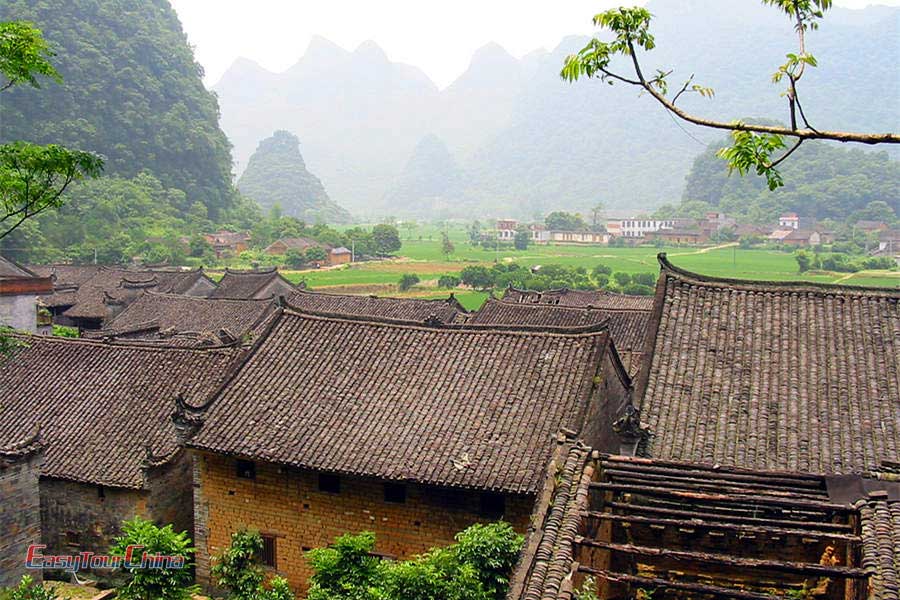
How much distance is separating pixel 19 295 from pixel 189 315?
7.71m

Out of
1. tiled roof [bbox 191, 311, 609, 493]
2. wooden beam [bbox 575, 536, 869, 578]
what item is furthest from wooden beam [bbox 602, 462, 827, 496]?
tiled roof [bbox 191, 311, 609, 493]

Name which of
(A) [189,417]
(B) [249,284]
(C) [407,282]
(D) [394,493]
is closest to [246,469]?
(A) [189,417]

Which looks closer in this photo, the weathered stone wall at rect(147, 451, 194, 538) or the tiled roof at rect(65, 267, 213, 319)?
the weathered stone wall at rect(147, 451, 194, 538)

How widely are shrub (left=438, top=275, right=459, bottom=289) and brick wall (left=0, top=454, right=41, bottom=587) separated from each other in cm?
5284

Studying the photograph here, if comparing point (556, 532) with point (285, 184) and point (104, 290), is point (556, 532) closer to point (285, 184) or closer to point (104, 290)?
point (104, 290)

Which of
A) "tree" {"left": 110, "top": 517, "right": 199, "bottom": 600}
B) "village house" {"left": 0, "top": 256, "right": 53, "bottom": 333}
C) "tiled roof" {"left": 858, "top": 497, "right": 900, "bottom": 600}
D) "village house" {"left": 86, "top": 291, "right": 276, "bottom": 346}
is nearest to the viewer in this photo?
"tiled roof" {"left": 858, "top": 497, "right": 900, "bottom": 600}

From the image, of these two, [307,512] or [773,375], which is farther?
[307,512]

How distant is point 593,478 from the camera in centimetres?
793

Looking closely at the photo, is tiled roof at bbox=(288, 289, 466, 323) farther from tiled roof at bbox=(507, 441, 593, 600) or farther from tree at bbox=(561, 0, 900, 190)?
tree at bbox=(561, 0, 900, 190)

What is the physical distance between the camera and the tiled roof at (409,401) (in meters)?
13.3

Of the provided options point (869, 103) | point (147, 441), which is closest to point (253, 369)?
point (147, 441)

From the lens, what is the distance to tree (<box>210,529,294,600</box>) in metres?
14.6

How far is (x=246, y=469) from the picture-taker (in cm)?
1509

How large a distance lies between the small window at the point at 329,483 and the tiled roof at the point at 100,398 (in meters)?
3.78
